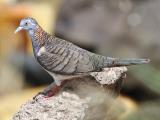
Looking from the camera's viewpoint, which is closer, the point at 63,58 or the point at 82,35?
the point at 63,58

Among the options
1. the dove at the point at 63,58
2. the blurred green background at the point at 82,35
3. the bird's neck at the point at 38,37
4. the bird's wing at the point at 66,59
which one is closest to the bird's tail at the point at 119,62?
the dove at the point at 63,58

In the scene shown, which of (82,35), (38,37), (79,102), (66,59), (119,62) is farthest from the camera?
(82,35)

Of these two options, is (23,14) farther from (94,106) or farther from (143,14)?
(94,106)

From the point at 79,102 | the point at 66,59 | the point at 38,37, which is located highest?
the point at 38,37

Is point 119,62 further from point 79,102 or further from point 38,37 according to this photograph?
point 38,37

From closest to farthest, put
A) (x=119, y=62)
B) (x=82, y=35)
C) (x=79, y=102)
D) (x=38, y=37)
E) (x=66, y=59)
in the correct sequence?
(x=79, y=102)
(x=119, y=62)
(x=66, y=59)
(x=38, y=37)
(x=82, y=35)

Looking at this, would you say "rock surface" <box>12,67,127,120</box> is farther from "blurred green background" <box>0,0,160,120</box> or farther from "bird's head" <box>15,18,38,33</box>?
"blurred green background" <box>0,0,160,120</box>

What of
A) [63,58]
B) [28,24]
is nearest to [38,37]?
[28,24]

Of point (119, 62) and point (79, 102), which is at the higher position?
point (119, 62)
